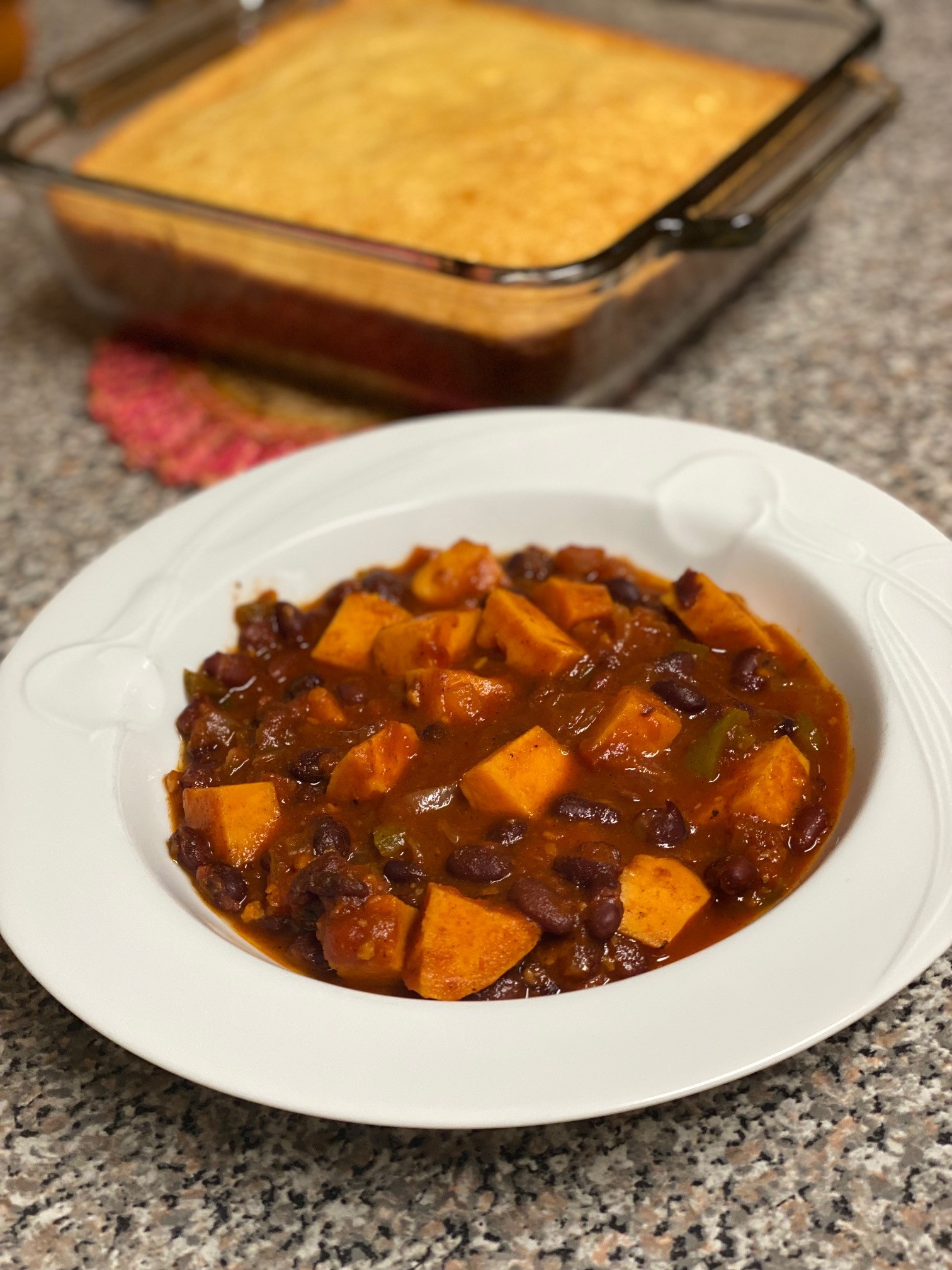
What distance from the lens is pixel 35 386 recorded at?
4.05m

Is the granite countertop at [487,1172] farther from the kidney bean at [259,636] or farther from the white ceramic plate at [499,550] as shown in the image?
the kidney bean at [259,636]

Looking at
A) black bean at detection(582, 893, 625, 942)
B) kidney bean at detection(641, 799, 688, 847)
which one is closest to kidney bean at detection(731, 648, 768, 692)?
kidney bean at detection(641, 799, 688, 847)

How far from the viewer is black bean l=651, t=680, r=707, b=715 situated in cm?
228

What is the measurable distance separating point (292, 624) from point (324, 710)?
31 cm

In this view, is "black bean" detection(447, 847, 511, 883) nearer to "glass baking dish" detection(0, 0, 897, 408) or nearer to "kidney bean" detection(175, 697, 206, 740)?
"kidney bean" detection(175, 697, 206, 740)

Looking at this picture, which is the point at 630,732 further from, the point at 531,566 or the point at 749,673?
the point at 531,566

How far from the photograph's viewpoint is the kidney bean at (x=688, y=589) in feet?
8.31

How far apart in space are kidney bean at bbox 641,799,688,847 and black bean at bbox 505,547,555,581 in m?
0.77

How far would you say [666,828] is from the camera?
2062mm

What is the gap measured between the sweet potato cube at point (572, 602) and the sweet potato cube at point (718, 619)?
0.51ft

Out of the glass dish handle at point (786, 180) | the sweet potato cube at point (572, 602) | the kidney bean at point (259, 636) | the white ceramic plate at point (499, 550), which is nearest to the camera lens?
the white ceramic plate at point (499, 550)

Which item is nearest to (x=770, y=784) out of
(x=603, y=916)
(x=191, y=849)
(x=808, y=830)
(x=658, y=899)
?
(x=808, y=830)

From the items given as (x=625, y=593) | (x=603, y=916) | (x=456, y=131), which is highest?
(x=456, y=131)

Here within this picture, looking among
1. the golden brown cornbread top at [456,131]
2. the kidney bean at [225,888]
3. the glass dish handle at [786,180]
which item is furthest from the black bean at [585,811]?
the golden brown cornbread top at [456,131]
